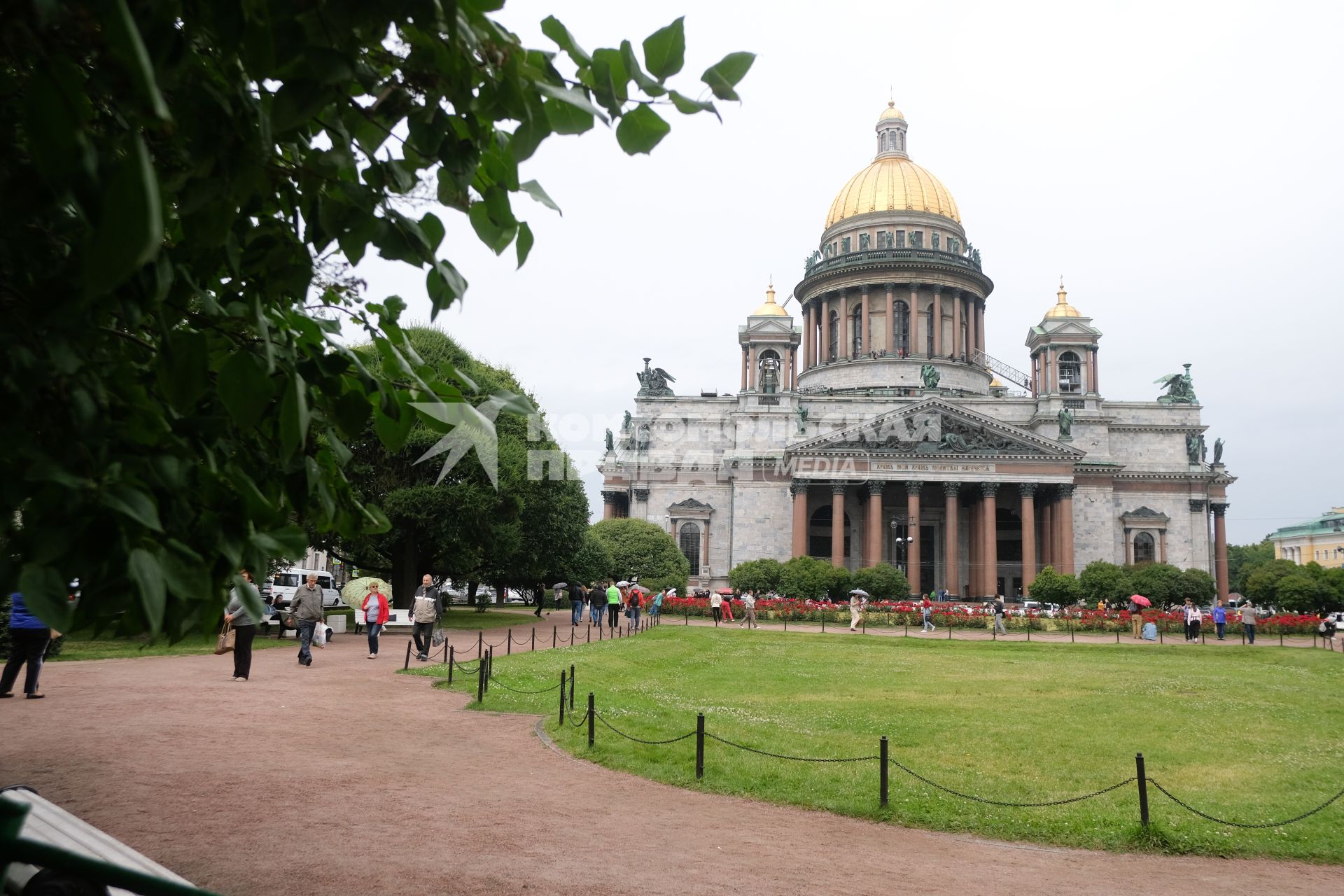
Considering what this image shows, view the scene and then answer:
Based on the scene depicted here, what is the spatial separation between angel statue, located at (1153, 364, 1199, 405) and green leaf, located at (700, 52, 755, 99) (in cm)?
7397

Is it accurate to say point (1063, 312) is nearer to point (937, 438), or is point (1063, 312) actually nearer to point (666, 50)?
point (937, 438)

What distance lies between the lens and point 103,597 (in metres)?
2.86

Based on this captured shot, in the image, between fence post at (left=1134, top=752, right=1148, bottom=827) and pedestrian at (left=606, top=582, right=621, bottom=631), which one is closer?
fence post at (left=1134, top=752, right=1148, bottom=827)

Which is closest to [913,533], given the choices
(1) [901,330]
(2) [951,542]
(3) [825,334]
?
(2) [951,542]

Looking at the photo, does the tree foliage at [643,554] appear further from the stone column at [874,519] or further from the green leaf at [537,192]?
the green leaf at [537,192]

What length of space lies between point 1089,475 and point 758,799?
61466mm

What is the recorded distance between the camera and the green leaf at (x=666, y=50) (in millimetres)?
3131

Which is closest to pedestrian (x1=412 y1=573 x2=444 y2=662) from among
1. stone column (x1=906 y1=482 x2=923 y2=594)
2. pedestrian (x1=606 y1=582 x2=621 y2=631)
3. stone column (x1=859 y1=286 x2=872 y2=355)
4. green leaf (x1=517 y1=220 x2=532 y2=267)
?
pedestrian (x1=606 y1=582 x2=621 y2=631)

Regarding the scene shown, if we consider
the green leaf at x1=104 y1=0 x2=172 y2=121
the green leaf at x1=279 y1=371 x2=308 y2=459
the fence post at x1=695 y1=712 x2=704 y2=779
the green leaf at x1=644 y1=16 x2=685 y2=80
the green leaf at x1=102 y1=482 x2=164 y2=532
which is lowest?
the fence post at x1=695 y1=712 x2=704 y2=779

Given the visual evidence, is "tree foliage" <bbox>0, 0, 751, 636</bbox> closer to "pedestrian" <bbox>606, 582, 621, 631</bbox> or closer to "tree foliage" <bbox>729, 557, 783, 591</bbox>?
"pedestrian" <bbox>606, 582, 621, 631</bbox>

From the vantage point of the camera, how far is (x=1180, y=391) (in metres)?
69.6

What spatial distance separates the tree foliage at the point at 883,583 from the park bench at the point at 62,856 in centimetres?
4845

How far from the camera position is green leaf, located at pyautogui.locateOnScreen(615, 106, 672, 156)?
132 inches

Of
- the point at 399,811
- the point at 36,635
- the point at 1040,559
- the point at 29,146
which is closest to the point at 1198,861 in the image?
the point at 399,811
